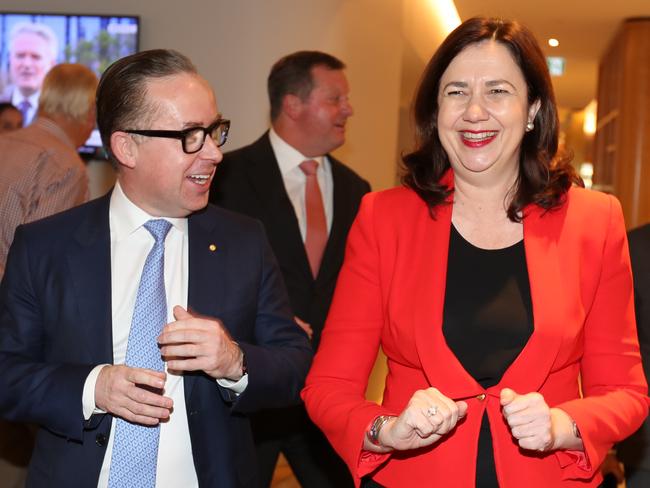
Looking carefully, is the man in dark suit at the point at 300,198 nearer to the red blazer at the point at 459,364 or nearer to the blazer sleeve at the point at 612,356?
the red blazer at the point at 459,364

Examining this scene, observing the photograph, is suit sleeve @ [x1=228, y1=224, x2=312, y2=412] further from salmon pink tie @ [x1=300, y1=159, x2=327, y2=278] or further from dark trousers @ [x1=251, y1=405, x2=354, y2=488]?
salmon pink tie @ [x1=300, y1=159, x2=327, y2=278]

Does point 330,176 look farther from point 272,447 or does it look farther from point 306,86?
point 272,447

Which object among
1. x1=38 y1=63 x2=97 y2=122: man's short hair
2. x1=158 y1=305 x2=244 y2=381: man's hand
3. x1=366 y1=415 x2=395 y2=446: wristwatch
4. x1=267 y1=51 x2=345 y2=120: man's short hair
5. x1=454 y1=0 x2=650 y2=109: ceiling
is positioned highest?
x1=454 y1=0 x2=650 y2=109: ceiling

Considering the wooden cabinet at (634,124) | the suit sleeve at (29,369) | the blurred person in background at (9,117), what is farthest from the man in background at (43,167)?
the wooden cabinet at (634,124)

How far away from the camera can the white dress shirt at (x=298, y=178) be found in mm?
4324

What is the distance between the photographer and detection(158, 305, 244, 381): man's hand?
2.08m

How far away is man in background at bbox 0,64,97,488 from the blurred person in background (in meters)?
2.49

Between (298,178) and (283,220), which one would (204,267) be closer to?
(283,220)

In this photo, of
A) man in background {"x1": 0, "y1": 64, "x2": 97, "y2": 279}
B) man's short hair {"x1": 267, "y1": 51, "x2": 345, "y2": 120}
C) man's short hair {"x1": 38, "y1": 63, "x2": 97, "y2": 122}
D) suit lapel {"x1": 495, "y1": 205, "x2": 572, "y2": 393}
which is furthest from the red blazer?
man's short hair {"x1": 38, "y1": 63, "x2": 97, "y2": 122}

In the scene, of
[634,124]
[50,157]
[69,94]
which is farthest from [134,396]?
[634,124]

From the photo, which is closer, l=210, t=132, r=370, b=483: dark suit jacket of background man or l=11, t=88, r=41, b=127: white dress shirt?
l=210, t=132, r=370, b=483: dark suit jacket of background man

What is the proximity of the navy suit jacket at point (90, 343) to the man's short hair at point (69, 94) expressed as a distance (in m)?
2.18

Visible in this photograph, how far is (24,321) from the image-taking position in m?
2.30

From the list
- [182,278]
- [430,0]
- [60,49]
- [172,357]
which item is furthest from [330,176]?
[430,0]
